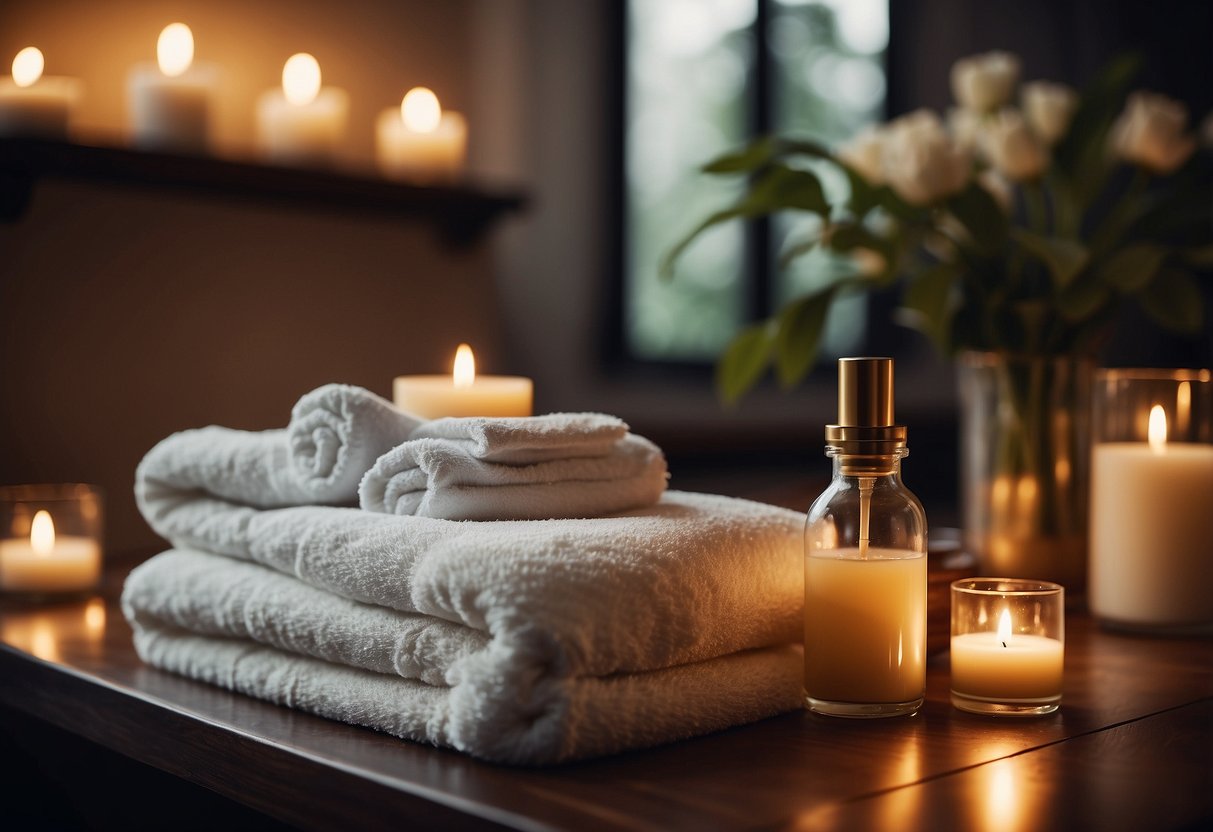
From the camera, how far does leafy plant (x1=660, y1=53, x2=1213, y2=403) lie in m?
0.98

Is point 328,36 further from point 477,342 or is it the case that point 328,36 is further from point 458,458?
point 458,458

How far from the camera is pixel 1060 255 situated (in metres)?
0.96

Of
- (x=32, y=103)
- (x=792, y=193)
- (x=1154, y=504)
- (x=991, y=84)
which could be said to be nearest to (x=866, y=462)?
(x=1154, y=504)

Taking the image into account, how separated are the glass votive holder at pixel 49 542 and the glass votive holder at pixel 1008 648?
748 mm

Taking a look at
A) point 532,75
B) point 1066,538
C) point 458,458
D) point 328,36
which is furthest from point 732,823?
point 532,75

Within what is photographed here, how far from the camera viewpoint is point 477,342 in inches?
74.0

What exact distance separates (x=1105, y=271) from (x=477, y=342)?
1089mm

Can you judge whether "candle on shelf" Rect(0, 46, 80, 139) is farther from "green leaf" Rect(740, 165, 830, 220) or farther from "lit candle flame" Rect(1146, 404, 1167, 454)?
"lit candle flame" Rect(1146, 404, 1167, 454)

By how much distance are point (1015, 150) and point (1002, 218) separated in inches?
2.6

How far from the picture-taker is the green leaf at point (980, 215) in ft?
3.30

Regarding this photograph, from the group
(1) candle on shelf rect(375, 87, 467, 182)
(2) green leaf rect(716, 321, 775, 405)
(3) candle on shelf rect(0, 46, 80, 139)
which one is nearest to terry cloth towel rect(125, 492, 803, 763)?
(2) green leaf rect(716, 321, 775, 405)

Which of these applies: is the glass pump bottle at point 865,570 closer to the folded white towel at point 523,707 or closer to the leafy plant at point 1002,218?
the folded white towel at point 523,707

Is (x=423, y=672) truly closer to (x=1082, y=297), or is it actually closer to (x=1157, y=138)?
(x=1082, y=297)

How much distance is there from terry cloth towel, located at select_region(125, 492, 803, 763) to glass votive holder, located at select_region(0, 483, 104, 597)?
401mm
